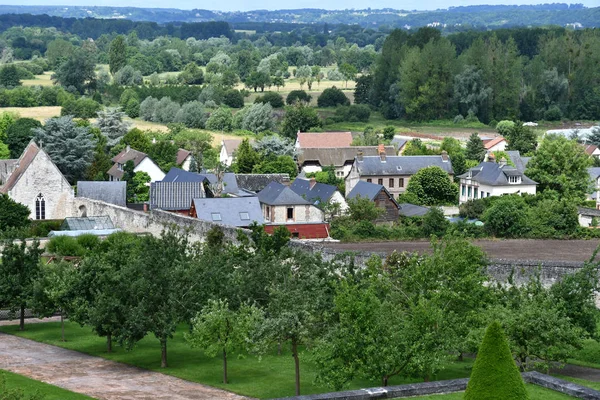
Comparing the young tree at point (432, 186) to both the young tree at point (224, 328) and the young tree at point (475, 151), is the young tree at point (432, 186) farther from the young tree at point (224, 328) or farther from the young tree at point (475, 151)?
the young tree at point (224, 328)

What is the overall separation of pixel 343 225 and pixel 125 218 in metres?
11.2

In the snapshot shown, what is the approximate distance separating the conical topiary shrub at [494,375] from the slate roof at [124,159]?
Answer: 54.7 meters

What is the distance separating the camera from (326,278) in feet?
122

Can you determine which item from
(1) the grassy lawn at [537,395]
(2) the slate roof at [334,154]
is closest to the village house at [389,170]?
(2) the slate roof at [334,154]

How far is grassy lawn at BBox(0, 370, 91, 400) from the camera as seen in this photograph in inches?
1208

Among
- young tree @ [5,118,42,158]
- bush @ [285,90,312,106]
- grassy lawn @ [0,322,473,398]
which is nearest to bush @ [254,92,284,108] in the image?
bush @ [285,90,312,106]

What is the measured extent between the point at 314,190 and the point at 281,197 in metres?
5.59

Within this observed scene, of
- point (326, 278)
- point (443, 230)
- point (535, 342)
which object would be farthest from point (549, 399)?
point (443, 230)

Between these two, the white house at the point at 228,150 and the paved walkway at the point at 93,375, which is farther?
the white house at the point at 228,150

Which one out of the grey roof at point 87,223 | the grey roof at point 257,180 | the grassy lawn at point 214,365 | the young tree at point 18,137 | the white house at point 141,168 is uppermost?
the young tree at point 18,137

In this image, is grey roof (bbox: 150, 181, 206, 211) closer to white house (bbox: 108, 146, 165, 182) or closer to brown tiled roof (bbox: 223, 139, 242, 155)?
white house (bbox: 108, 146, 165, 182)

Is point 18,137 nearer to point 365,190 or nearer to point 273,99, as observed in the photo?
point 365,190

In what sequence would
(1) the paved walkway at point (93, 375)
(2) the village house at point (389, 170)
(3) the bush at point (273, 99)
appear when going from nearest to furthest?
(1) the paved walkway at point (93, 375) < (2) the village house at point (389, 170) < (3) the bush at point (273, 99)

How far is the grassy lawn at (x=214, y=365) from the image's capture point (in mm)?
32438
